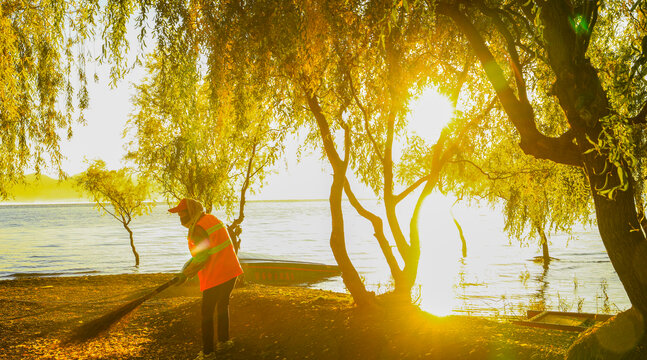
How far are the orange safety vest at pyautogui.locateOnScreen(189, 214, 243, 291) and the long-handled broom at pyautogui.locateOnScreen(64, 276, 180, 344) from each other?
69 centimetres

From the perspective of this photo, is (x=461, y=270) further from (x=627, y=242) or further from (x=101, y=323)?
(x=627, y=242)

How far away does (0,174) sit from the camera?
10297mm

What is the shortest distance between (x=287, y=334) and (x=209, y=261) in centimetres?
176

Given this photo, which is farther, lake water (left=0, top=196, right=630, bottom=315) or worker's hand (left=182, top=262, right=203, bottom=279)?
lake water (left=0, top=196, right=630, bottom=315)

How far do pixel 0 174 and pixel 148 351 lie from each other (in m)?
→ 5.72

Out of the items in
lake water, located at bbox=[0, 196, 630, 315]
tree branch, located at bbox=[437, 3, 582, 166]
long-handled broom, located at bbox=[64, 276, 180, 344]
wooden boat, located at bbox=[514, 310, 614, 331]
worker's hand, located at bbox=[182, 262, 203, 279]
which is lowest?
lake water, located at bbox=[0, 196, 630, 315]

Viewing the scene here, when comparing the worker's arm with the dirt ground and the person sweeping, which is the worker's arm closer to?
the person sweeping

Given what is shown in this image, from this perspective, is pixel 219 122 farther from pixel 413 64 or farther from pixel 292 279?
pixel 292 279

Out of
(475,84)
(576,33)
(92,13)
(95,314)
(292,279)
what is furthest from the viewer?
(292,279)

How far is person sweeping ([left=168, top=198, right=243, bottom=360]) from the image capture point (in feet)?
20.6

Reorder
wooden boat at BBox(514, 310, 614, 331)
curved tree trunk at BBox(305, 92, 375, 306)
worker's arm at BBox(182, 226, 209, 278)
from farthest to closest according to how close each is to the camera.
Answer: wooden boat at BBox(514, 310, 614, 331)
curved tree trunk at BBox(305, 92, 375, 306)
worker's arm at BBox(182, 226, 209, 278)

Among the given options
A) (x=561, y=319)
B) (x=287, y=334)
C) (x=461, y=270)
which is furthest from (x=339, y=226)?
(x=461, y=270)

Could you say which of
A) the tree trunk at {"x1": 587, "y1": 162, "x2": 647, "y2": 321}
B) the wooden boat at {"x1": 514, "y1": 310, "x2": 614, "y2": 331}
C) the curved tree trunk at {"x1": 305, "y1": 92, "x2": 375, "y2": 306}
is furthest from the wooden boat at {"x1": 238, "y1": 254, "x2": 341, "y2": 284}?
the tree trunk at {"x1": 587, "y1": 162, "x2": 647, "y2": 321}

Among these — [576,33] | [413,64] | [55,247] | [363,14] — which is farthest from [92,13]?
[55,247]
